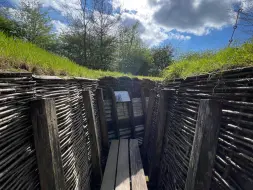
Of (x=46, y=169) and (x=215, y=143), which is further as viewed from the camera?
(x=215, y=143)

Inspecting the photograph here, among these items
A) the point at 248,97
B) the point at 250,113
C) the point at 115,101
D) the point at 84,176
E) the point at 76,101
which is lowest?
the point at 84,176

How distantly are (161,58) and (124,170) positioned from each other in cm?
1611

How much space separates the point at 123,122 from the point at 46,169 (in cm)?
472

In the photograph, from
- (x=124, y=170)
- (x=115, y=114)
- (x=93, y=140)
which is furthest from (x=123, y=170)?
(x=115, y=114)

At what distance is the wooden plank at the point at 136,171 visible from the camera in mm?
3336

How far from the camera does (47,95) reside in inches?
82.7

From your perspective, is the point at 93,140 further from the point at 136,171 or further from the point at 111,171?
the point at 136,171

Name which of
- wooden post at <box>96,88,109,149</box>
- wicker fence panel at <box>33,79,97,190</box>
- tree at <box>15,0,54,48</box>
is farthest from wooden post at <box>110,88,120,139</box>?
tree at <box>15,0,54,48</box>

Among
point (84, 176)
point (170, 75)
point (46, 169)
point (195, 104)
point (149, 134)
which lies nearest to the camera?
point (46, 169)

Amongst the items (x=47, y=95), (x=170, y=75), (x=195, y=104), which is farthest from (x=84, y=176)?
(x=170, y=75)

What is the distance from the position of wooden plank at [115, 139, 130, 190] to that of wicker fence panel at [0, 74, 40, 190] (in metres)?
1.95

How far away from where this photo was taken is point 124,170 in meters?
3.87

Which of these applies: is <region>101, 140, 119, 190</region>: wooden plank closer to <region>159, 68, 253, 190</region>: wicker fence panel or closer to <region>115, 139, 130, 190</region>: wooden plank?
<region>115, 139, 130, 190</region>: wooden plank

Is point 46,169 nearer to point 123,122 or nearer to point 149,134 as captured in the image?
point 149,134
